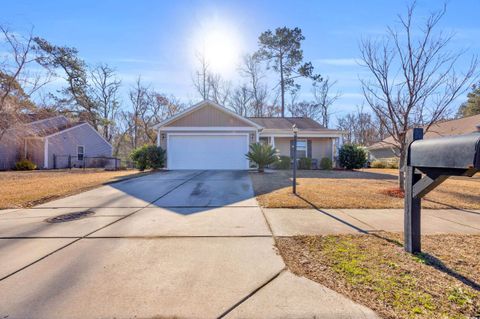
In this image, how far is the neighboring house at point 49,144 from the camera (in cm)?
1780

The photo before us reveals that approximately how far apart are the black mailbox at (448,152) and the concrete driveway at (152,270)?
1.64 metres

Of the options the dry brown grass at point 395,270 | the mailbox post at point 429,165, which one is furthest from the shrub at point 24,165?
the mailbox post at point 429,165

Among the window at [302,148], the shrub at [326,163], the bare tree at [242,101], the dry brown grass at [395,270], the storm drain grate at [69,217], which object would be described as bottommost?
the dry brown grass at [395,270]

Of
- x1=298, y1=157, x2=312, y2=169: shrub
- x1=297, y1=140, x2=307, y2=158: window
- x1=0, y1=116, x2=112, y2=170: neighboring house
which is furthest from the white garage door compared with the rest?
x1=0, y1=116, x2=112, y2=170: neighboring house

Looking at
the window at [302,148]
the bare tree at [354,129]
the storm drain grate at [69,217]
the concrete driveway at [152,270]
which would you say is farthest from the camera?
the bare tree at [354,129]

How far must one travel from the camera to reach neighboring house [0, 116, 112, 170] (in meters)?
17.8

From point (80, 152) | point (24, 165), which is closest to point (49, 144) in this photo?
point (24, 165)

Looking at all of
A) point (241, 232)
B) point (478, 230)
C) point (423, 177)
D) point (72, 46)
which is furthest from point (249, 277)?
point (72, 46)

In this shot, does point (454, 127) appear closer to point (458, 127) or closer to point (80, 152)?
point (458, 127)

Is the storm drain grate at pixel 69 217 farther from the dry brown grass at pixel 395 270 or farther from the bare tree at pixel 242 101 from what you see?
the bare tree at pixel 242 101

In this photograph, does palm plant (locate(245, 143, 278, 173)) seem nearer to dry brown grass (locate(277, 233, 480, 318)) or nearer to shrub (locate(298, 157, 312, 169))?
shrub (locate(298, 157, 312, 169))

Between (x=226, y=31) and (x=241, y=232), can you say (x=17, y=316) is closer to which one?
(x=241, y=232)

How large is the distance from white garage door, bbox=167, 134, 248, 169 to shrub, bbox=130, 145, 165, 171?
2.56ft

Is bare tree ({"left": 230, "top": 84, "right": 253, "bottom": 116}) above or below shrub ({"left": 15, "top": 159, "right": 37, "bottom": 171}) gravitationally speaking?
above
